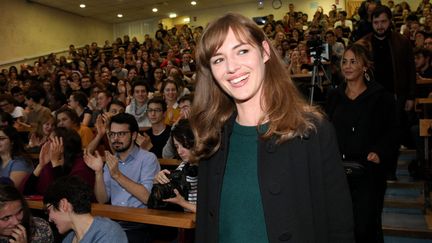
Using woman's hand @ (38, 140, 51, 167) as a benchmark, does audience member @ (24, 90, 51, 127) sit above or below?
above

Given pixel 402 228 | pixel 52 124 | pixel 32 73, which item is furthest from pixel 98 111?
pixel 32 73

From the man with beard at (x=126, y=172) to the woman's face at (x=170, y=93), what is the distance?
193cm

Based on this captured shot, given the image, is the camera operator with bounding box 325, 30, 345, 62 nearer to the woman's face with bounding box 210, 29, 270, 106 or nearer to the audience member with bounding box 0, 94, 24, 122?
the audience member with bounding box 0, 94, 24, 122

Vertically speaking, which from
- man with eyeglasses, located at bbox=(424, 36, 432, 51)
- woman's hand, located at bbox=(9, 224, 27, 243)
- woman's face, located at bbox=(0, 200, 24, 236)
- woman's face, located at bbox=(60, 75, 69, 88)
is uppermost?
man with eyeglasses, located at bbox=(424, 36, 432, 51)

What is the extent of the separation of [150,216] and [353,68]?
1.38 metres

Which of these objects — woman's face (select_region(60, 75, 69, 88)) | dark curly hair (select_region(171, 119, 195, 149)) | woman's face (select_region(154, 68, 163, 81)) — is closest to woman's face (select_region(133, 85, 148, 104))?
woman's face (select_region(154, 68, 163, 81))

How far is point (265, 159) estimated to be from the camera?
1.00 meters

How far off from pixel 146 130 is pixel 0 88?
5.75 meters

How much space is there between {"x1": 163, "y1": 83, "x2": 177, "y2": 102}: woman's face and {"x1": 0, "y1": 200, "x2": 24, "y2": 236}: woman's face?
9.28 ft

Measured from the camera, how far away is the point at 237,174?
1039mm

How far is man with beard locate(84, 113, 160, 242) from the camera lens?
2449mm

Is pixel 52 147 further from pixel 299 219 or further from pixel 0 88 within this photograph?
pixel 0 88

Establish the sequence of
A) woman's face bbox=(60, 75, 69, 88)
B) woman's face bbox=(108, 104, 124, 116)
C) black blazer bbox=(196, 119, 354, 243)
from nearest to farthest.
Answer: black blazer bbox=(196, 119, 354, 243)
woman's face bbox=(108, 104, 124, 116)
woman's face bbox=(60, 75, 69, 88)

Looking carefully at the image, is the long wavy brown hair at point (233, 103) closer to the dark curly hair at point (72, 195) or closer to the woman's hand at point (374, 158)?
the dark curly hair at point (72, 195)
